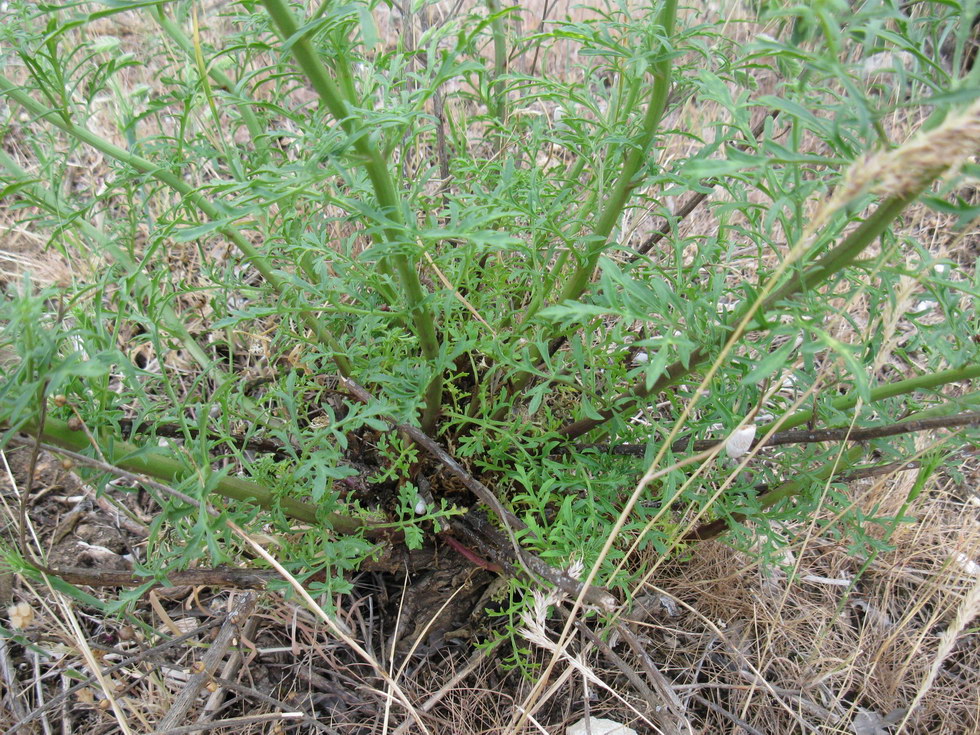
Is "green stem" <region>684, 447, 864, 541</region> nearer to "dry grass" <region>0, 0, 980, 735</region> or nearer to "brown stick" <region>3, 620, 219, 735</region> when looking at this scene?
"dry grass" <region>0, 0, 980, 735</region>

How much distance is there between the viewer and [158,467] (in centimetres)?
119

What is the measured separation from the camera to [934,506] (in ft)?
7.07

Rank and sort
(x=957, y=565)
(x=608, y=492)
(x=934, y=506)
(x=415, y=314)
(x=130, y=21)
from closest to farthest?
1. (x=415, y=314)
2. (x=608, y=492)
3. (x=957, y=565)
4. (x=934, y=506)
5. (x=130, y=21)

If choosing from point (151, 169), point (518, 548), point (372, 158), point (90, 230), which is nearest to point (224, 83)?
point (151, 169)

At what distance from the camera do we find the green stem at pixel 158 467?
3.54ft

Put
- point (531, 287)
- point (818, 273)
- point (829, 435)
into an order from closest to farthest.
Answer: point (818, 273) < point (829, 435) < point (531, 287)

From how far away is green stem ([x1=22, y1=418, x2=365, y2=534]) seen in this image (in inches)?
42.4

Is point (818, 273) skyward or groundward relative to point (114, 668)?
skyward

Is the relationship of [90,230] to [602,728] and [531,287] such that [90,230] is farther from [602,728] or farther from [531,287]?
[602,728]

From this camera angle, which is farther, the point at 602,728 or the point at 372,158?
the point at 602,728

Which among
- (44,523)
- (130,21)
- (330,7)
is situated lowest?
(44,523)

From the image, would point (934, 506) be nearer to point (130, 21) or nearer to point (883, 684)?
point (883, 684)

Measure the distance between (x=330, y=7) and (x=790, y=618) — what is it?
1914mm

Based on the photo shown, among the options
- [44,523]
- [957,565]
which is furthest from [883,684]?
[44,523]
